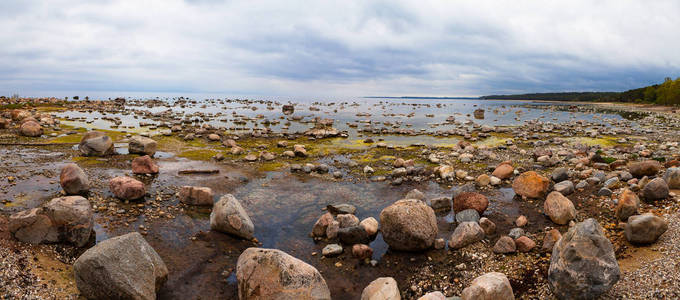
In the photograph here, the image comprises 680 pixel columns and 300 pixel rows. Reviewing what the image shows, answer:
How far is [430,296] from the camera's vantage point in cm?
822

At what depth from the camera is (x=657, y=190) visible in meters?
12.4

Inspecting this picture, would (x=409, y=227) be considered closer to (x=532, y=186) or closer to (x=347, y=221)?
(x=347, y=221)

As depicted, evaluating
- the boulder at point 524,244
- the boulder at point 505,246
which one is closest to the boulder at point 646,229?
the boulder at point 524,244

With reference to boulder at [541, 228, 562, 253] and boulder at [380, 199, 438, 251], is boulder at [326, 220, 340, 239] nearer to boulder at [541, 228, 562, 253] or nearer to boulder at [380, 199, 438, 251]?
boulder at [380, 199, 438, 251]

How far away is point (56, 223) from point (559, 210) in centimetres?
1789

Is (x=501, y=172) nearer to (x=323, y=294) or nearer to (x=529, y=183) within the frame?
(x=529, y=183)

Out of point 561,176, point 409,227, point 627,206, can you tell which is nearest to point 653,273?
point 627,206

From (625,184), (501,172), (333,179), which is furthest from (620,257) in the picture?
(333,179)

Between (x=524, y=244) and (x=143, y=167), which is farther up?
(x=143, y=167)

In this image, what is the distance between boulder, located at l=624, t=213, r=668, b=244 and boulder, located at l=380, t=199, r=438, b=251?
19.0 feet

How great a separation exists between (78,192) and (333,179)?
1305cm

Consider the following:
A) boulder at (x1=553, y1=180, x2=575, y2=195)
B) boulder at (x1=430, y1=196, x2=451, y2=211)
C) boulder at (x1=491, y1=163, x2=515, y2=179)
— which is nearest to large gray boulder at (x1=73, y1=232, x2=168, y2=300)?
boulder at (x1=430, y1=196, x2=451, y2=211)

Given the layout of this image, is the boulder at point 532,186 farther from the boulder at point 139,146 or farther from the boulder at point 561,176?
the boulder at point 139,146

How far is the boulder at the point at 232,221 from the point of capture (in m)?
12.4
